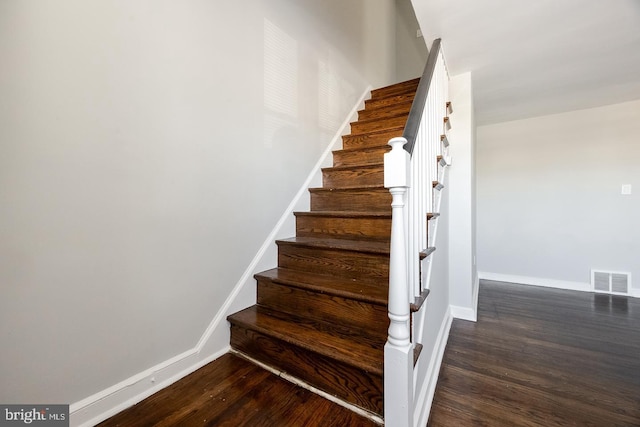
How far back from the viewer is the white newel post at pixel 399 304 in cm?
95

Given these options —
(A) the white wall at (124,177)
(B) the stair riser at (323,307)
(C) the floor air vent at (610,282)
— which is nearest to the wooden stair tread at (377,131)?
(A) the white wall at (124,177)

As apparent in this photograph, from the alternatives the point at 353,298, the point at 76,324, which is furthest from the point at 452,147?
the point at 76,324

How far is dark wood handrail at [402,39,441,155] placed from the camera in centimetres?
110

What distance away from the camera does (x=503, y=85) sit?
248 centimetres

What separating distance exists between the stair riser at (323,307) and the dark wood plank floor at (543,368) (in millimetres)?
488

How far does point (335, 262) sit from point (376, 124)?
162 centimetres

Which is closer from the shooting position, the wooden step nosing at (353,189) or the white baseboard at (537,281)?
the wooden step nosing at (353,189)

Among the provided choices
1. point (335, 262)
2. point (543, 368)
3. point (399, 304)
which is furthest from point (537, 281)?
point (399, 304)

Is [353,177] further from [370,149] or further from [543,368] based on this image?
[543,368]

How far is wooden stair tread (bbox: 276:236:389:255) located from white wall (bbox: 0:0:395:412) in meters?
0.30

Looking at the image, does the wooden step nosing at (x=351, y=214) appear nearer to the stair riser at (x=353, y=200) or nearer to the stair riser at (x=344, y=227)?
the stair riser at (x=344, y=227)

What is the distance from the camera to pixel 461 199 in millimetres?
2314

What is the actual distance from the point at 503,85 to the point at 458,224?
55.5 inches

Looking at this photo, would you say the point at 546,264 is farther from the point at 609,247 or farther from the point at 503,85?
the point at 503,85
